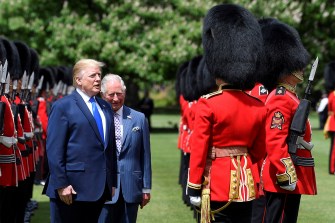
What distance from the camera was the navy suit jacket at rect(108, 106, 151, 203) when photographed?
6.48 metres

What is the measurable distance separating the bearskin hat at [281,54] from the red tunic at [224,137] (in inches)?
44.4

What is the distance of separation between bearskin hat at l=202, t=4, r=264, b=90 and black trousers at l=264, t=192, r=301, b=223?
3.38 feet

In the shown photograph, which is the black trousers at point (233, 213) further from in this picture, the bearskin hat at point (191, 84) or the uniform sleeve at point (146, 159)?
the bearskin hat at point (191, 84)

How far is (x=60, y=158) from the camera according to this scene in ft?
18.6

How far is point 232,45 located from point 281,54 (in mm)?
1065

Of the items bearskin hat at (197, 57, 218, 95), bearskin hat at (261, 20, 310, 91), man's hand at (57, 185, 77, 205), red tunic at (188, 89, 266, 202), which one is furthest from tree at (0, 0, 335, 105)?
man's hand at (57, 185, 77, 205)

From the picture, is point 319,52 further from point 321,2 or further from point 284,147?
point 284,147

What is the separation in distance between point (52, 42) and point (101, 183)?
22280 mm

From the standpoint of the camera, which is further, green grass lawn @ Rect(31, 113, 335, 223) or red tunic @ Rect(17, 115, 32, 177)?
green grass lawn @ Rect(31, 113, 335, 223)

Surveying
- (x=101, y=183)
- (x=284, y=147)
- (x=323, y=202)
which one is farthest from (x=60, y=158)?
(x=323, y=202)

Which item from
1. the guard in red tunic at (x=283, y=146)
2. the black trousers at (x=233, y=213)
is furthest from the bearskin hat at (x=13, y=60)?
the black trousers at (x=233, y=213)

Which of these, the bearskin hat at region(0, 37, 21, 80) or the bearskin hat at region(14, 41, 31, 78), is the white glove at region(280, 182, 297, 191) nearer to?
the bearskin hat at region(0, 37, 21, 80)

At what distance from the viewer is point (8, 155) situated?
277 inches

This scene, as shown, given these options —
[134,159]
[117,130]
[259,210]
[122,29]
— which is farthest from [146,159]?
[122,29]
